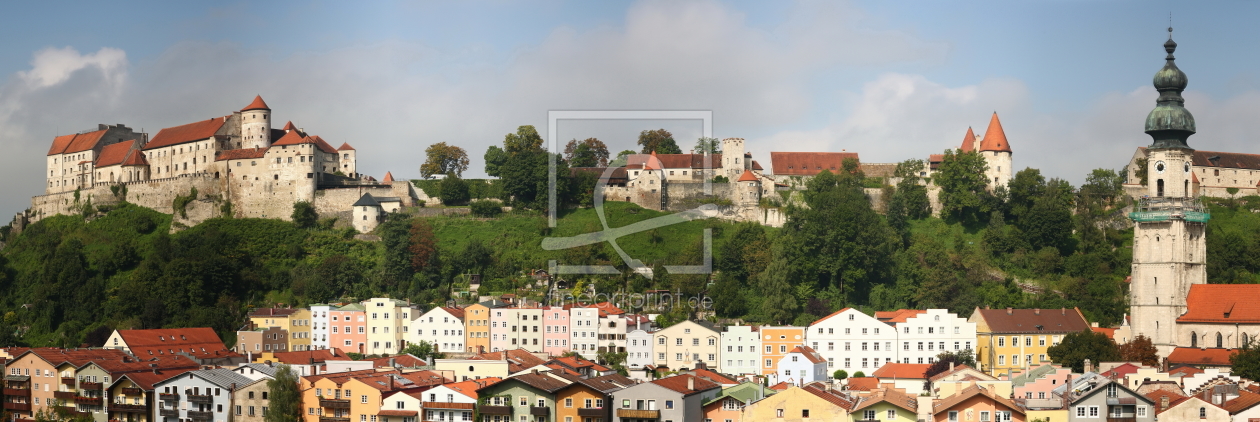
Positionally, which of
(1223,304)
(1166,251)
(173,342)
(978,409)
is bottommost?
(978,409)

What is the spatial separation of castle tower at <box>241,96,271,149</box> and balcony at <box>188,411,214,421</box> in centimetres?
4005

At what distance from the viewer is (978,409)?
4522 centimetres

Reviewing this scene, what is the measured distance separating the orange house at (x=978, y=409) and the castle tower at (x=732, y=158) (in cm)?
4499

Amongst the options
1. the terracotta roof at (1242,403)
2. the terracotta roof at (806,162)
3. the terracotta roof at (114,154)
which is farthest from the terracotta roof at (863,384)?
the terracotta roof at (114,154)

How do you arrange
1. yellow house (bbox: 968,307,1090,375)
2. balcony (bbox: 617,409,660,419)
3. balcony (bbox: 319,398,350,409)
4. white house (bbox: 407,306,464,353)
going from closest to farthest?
balcony (bbox: 617,409,660,419) → balcony (bbox: 319,398,350,409) → yellow house (bbox: 968,307,1090,375) → white house (bbox: 407,306,464,353)

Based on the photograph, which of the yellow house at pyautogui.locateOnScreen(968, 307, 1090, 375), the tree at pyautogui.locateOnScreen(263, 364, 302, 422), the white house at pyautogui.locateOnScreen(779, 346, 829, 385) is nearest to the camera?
the tree at pyautogui.locateOnScreen(263, 364, 302, 422)

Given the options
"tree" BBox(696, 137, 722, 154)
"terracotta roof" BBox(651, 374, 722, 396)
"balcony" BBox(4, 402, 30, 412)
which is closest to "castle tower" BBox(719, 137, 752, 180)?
"tree" BBox(696, 137, 722, 154)

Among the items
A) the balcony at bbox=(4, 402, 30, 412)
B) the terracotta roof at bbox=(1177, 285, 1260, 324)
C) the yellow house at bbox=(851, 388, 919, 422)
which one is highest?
the terracotta roof at bbox=(1177, 285, 1260, 324)

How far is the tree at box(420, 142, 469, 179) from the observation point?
319 ft

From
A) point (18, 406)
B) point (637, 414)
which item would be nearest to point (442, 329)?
point (18, 406)

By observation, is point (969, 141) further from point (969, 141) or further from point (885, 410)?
point (885, 410)

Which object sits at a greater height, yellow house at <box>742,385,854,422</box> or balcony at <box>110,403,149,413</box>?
yellow house at <box>742,385,854,422</box>

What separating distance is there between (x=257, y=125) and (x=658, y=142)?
1001 inches

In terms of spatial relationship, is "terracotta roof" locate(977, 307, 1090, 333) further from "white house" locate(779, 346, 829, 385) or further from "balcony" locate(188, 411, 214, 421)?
"balcony" locate(188, 411, 214, 421)
